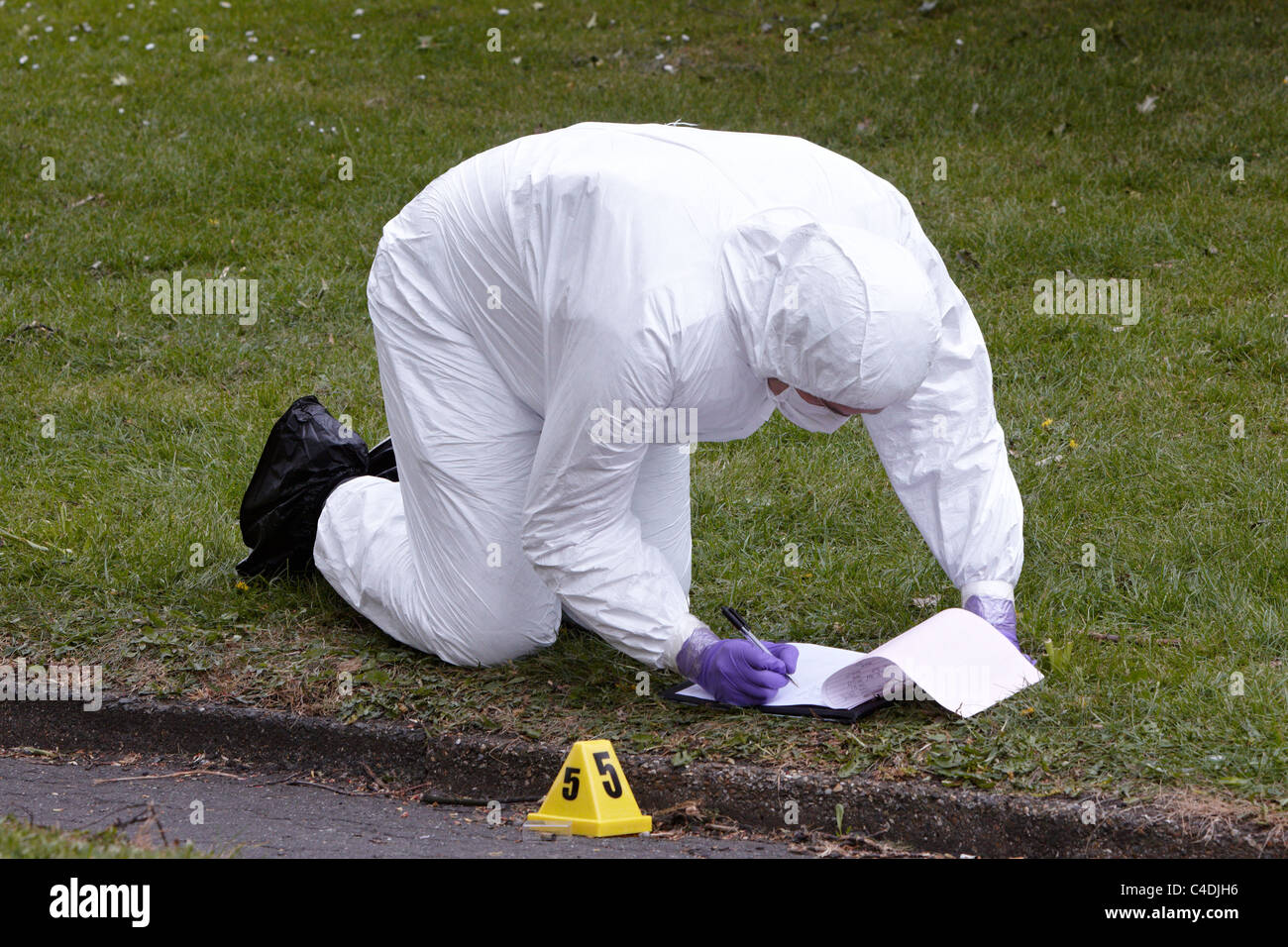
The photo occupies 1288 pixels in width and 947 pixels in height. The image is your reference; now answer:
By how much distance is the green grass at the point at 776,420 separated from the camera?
3.34m

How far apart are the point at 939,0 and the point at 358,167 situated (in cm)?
465

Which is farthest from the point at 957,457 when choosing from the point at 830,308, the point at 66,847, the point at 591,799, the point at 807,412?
the point at 66,847

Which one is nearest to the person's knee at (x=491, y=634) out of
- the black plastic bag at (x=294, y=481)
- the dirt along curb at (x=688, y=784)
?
the dirt along curb at (x=688, y=784)

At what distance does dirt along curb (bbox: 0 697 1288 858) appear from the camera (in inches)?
107

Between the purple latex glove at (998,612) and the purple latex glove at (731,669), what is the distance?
49 centimetres

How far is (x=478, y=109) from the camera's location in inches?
346

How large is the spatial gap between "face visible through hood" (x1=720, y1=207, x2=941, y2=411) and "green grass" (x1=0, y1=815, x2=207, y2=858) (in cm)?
143

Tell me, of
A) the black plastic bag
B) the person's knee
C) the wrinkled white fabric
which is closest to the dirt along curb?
the person's knee

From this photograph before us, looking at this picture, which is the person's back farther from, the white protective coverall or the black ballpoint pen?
the black ballpoint pen

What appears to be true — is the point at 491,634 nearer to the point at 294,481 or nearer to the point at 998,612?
the point at 294,481

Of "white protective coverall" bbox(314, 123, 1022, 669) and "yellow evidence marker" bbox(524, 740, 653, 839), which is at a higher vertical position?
"white protective coverall" bbox(314, 123, 1022, 669)

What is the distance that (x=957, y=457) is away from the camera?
10.6 ft

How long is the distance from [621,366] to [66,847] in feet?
4.39

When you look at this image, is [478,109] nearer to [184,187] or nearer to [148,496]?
[184,187]
